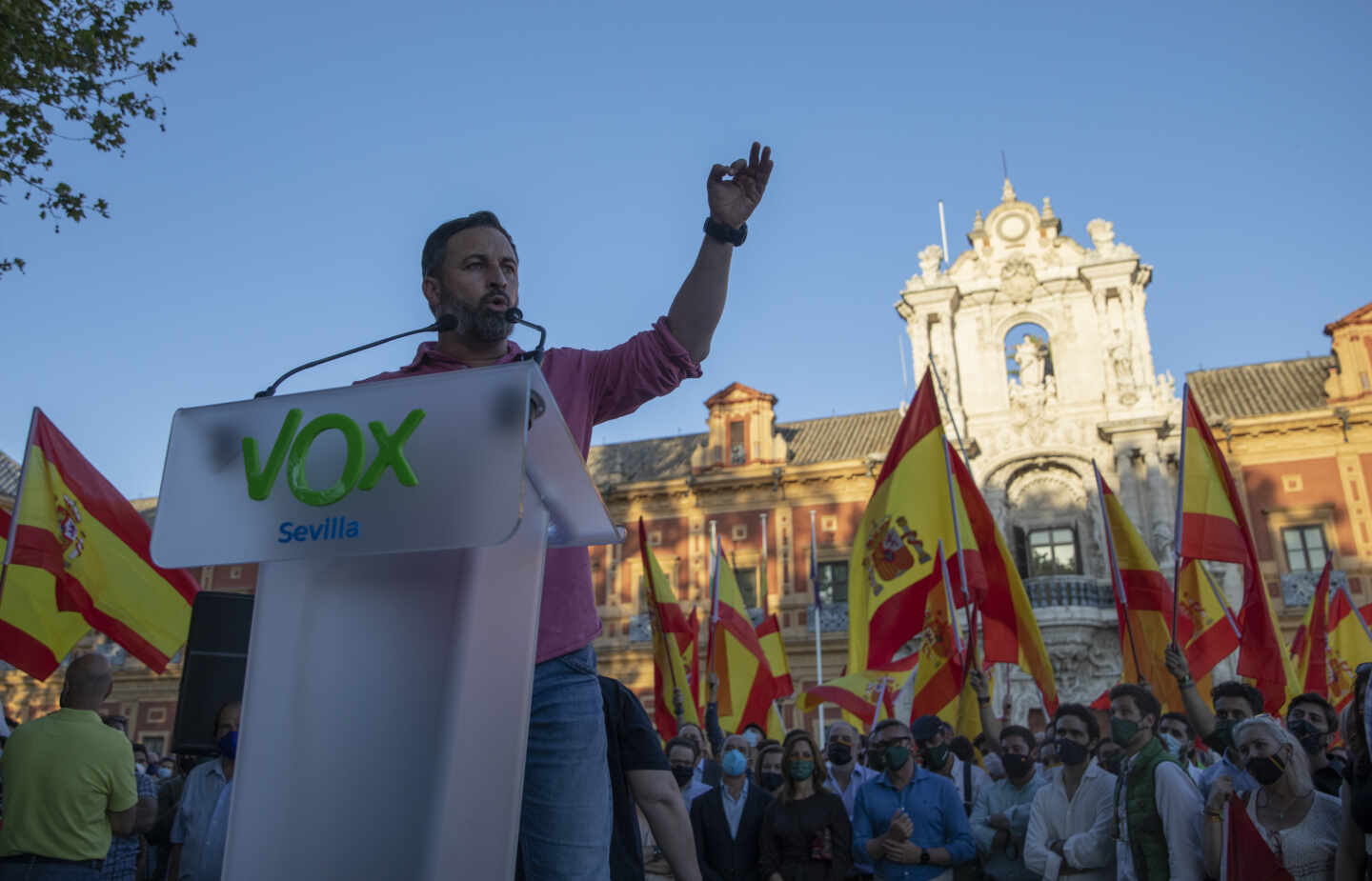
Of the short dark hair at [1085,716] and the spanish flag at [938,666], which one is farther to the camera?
the spanish flag at [938,666]

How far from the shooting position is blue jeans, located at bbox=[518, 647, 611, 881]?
1.85 meters

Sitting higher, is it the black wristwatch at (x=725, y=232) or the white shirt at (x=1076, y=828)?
the black wristwatch at (x=725, y=232)

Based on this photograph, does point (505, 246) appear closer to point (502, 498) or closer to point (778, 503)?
point (502, 498)

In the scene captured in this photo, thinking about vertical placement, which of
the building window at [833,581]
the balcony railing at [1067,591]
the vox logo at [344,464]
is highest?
the building window at [833,581]

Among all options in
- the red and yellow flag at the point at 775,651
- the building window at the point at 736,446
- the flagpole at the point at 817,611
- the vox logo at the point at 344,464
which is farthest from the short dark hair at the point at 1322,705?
the building window at the point at 736,446

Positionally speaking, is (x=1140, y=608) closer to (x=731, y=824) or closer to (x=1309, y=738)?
(x=1309, y=738)

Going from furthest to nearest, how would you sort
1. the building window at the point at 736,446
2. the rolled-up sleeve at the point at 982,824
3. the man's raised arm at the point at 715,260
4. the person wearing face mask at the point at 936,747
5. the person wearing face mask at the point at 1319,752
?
1. the building window at the point at 736,446
2. the person wearing face mask at the point at 936,747
3. the rolled-up sleeve at the point at 982,824
4. the person wearing face mask at the point at 1319,752
5. the man's raised arm at the point at 715,260

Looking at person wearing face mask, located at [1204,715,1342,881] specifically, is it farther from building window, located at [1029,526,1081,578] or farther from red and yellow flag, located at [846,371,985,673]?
building window, located at [1029,526,1081,578]

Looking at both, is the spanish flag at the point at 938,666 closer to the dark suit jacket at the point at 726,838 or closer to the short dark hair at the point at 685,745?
the short dark hair at the point at 685,745

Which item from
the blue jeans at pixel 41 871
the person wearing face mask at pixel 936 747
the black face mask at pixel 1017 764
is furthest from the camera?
the person wearing face mask at pixel 936 747

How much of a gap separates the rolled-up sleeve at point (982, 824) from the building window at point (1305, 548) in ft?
63.3

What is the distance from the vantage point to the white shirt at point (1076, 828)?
615cm

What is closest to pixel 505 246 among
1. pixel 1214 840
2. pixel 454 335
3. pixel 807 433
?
pixel 454 335

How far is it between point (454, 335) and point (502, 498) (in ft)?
2.96
